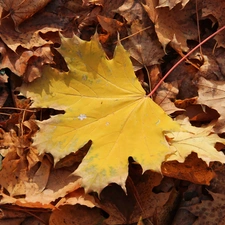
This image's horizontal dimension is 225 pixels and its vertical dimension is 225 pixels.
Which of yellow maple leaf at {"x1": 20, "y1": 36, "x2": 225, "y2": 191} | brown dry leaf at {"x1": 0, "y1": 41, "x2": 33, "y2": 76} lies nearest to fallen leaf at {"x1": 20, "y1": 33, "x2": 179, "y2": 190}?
yellow maple leaf at {"x1": 20, "y1": 36, "x2": 225, "y2": 191}

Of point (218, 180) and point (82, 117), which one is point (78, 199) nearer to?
point (82, 117)

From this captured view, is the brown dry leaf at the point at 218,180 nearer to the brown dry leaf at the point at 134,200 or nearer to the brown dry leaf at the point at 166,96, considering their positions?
the brown dry leaf at the point at 134,200

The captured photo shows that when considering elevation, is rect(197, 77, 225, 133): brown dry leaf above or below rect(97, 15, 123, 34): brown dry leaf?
below

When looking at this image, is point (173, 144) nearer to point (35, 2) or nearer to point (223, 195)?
point (223, 195)

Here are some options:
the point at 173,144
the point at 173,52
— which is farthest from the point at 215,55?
the point at 173,144

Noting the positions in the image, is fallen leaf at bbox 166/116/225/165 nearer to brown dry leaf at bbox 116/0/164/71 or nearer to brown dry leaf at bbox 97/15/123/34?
brown dry leaf at bbox 116/0/164/71

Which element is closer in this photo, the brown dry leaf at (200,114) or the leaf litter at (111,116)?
the leaf litter at (111,116)

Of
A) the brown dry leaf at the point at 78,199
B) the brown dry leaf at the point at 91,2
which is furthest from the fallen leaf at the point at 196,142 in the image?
the brown dry leaf at the point at 91,2
